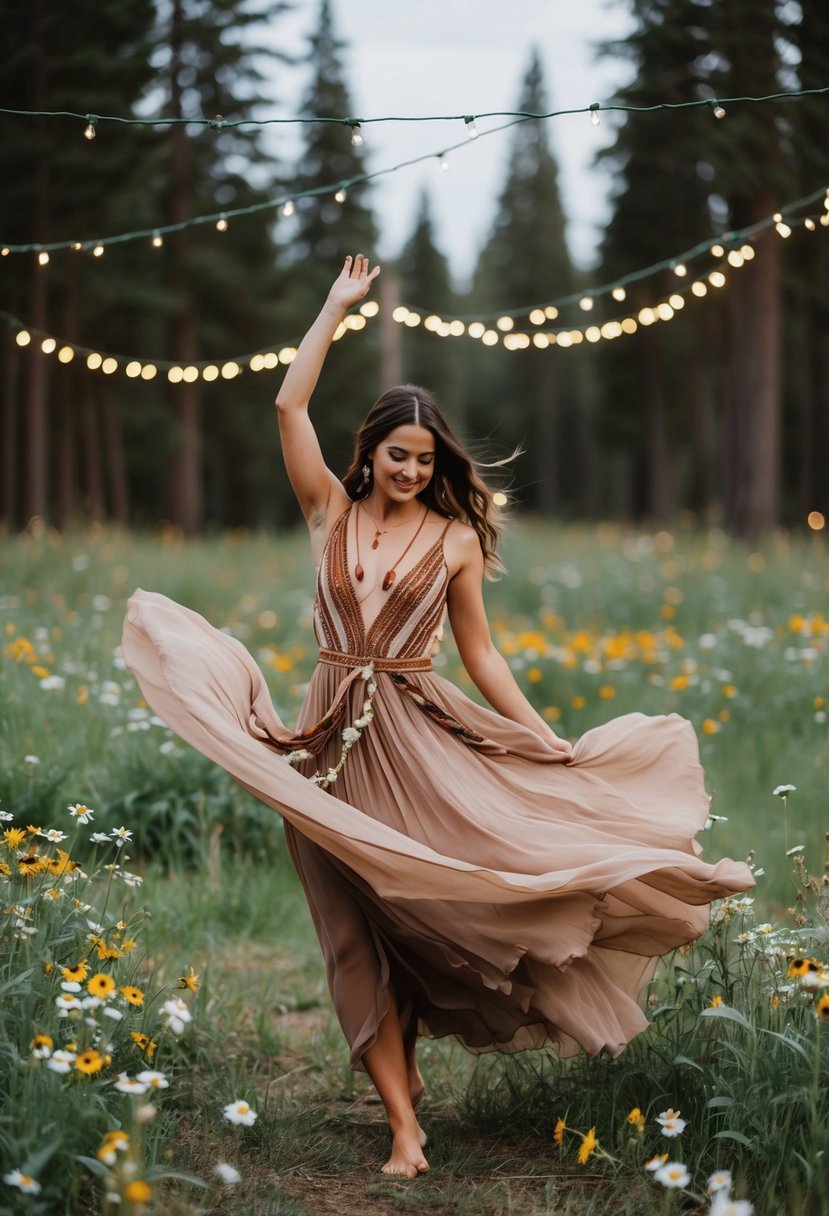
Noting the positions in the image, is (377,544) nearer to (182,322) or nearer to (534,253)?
(182,322)

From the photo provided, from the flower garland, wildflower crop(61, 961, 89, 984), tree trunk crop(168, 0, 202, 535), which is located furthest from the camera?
tree trunk crop(168, 0, 202, 535)

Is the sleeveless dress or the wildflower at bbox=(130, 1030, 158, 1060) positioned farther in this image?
the sleeveless dress

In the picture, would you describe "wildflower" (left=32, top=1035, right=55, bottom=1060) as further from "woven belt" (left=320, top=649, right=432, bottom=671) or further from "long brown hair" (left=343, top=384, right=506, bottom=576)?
"long brown hair" (left=343, top=384, right=506, bottom=576)

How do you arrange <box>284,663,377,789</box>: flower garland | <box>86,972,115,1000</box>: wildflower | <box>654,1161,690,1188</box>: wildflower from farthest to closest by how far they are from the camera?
<box>284,663,377,789</box>: flower garland
<box>86,972,115,1000</box>: wildflower
<box>654,1161,690,1188</box>: wildflower

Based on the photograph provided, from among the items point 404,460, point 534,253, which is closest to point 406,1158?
point 404,460

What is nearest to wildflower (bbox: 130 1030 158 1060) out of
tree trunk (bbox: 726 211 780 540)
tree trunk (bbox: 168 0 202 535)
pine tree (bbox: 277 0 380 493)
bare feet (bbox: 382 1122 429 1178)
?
bare feet (bbox: 382 1122 429 1178)

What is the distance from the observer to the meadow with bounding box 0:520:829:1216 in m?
2.82

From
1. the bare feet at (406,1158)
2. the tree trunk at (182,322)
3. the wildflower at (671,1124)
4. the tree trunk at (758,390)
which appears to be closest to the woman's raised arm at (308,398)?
the bare feet at (406,1158)

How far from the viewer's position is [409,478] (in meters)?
3.71

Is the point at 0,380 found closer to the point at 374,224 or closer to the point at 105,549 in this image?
the point at 374,224

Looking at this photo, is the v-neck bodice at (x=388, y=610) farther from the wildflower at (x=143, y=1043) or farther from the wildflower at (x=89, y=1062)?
the wildflower at (x=89, y=1062)

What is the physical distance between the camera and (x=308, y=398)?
373cm

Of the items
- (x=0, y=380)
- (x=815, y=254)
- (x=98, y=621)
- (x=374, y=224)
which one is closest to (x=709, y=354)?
(x=815, y=254)

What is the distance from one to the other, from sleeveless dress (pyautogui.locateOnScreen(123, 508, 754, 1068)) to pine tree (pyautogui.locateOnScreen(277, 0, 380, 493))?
24.2 metres
